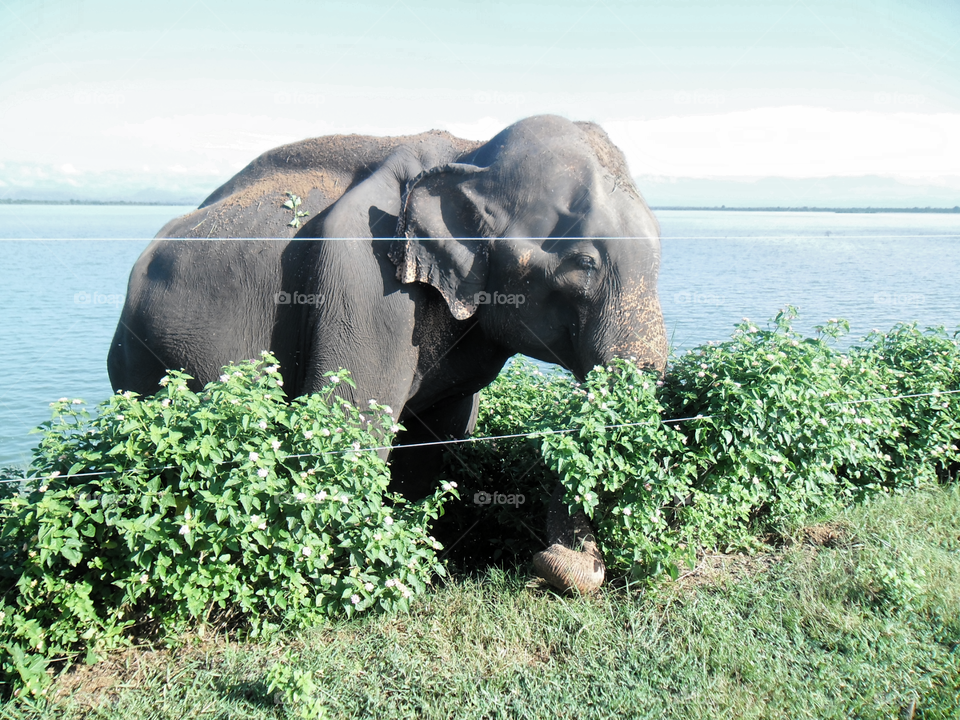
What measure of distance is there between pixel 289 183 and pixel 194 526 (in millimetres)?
2351

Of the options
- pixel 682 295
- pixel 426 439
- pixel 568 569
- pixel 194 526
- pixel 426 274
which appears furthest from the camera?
pixel 682 295

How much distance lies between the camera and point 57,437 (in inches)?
133

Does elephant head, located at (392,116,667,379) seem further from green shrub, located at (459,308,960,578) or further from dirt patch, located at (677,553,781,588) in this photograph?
dirt patch, located at (677,553,781,588)

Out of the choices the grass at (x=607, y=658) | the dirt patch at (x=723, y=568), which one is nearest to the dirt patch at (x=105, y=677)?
the grass at (x=607, y=658)

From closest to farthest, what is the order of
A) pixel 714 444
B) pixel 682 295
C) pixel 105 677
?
pixel 105 677
pixel 714 444
pixel 682 295

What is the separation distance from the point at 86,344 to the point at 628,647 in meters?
12.1

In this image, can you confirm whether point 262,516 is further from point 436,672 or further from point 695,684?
point 695,684

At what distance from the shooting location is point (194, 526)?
10.3ft

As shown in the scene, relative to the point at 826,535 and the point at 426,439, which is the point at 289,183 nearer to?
the point at 426,439

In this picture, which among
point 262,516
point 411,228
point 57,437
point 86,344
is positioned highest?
point 411,228

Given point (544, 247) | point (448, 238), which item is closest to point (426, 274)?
point (448, 238)

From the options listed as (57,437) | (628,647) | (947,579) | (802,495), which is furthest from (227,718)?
(947,579)

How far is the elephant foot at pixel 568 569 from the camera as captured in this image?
364 centimetres

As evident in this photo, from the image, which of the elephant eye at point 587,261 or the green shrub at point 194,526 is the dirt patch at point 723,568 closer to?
the green shrub at point 194,526
